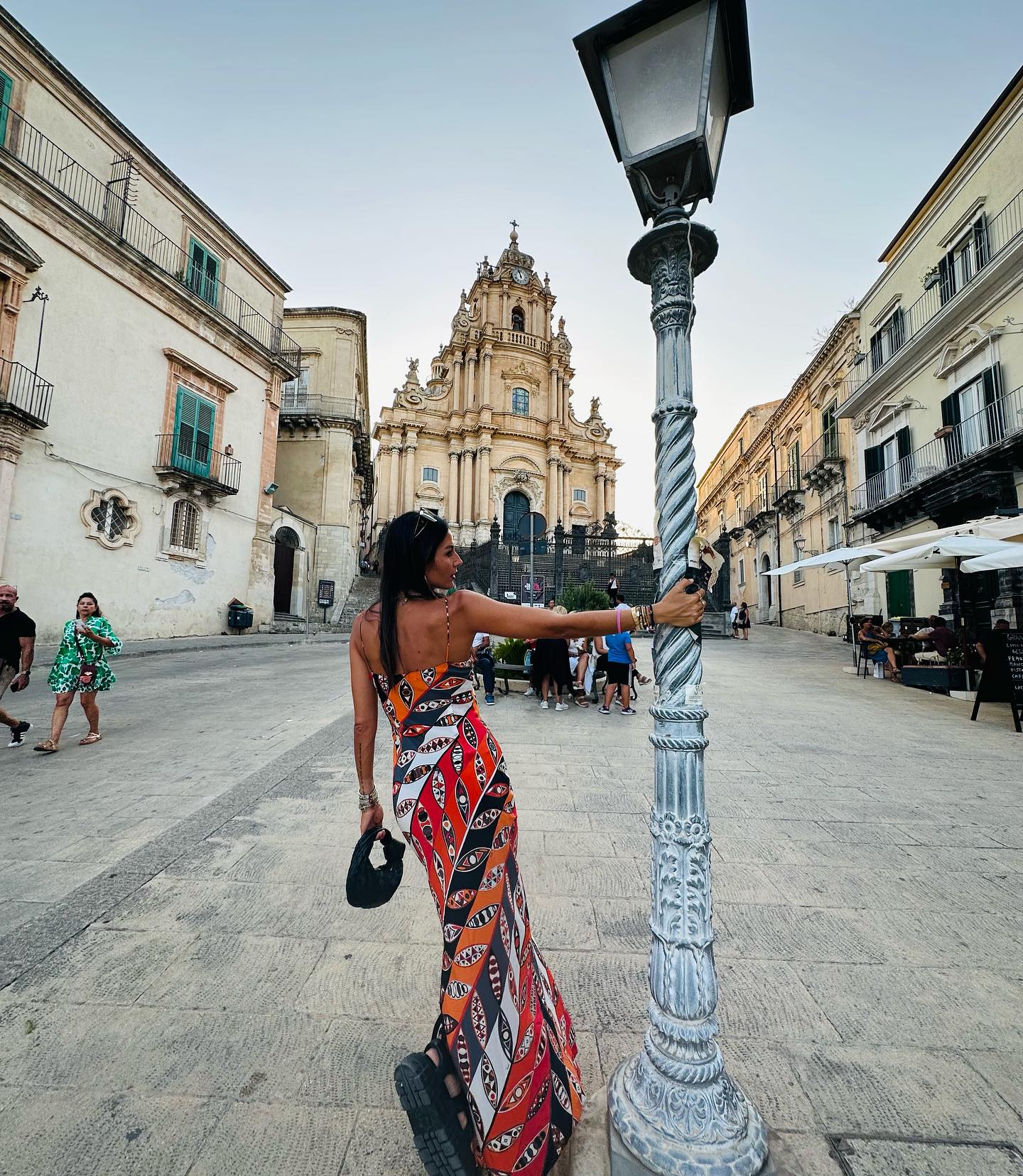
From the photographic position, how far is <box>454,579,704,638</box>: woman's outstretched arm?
1355 millimetres

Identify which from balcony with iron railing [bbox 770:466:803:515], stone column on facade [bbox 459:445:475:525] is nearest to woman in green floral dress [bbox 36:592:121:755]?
balcony with iron railing [bbox 770:466:803:515]

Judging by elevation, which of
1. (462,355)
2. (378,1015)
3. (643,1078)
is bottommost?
(378,1015)

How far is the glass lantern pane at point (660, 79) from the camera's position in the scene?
1416 mm

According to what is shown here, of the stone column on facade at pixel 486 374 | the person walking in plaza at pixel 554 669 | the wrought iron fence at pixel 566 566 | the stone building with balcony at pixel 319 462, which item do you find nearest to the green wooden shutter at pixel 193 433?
A: the stone building with balcony at pixel 319 462

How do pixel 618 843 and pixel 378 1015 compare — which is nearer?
pixel 378 1015

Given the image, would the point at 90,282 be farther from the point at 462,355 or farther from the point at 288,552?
the point at 462,355

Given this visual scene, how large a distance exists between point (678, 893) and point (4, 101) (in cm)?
1857

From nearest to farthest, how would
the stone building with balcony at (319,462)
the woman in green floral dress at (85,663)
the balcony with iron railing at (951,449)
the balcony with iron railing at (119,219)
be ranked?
the woman in green floral dress at (85,663) < the balcony with iron railing at (951,449) < the balcony with iron railing at (119,219) < the stone building with balcony at (319,462)

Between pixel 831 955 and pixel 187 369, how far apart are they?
1839 cm

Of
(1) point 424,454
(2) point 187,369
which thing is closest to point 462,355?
(1) point 424,454

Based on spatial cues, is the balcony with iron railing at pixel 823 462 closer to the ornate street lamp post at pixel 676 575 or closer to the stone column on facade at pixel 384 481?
the stone column on facade at pixel 384 481

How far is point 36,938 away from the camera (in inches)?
90.8

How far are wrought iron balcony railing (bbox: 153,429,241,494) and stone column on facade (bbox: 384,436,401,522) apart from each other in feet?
54.2

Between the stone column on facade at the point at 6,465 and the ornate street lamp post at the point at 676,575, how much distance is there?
14.0m
